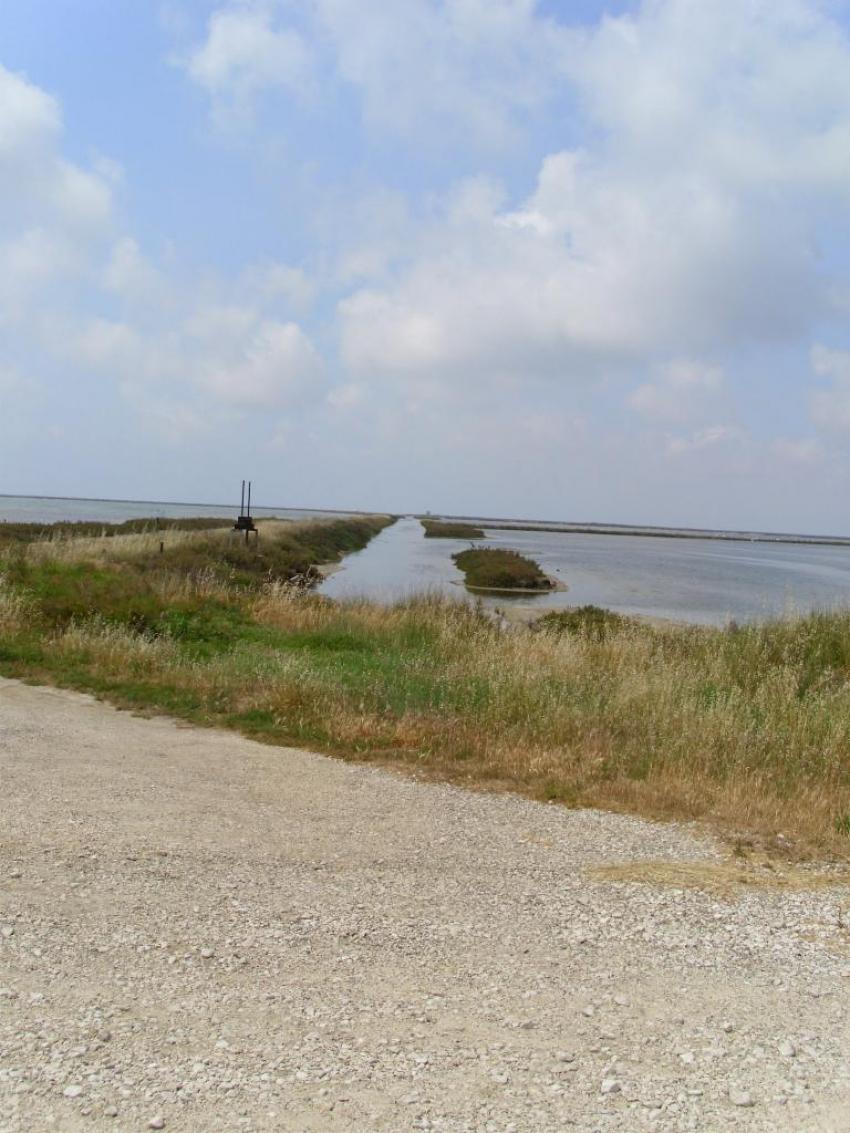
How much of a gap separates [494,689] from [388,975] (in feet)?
22.2

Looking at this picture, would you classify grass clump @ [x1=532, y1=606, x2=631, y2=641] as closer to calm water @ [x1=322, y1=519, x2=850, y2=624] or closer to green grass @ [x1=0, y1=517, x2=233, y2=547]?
calm water @ [x1=322, y1=519, x2=850, y2=624]

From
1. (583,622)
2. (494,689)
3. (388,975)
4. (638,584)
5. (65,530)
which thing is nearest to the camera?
(388,975)

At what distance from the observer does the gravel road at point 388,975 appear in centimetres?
362

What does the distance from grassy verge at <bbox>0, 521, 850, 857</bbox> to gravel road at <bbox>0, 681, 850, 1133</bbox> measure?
1.20 m

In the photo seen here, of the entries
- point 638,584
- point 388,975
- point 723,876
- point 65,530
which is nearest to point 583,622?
point 723,876

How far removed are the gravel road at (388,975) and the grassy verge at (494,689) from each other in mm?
1203

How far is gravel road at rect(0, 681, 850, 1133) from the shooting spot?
142 inches

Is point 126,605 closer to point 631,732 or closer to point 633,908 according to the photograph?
point 631,732

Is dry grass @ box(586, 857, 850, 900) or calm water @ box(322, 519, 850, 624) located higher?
dry grass @ box(586, 857, 850, 900)

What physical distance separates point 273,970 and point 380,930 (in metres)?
0.75

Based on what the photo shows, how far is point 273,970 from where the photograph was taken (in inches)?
183

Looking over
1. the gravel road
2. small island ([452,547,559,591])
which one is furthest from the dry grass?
small island ([452,547,559,591])

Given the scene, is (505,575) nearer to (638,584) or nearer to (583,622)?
(638,584)

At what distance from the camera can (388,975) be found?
4664 millimetres
